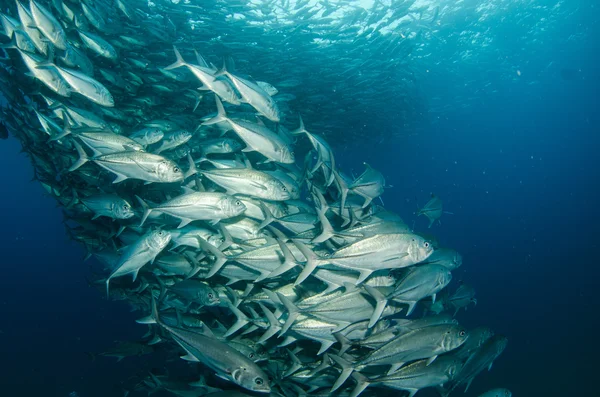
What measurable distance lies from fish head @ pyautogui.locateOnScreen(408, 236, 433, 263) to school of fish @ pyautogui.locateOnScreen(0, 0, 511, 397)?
15mm

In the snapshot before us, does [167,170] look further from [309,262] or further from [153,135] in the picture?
[309,262]

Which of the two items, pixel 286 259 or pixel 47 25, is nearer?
pixel 286 259

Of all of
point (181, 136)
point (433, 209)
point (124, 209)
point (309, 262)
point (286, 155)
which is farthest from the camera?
point (433, 209)

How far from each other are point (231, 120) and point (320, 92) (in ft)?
49.6

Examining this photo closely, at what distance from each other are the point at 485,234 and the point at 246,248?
100516 mm

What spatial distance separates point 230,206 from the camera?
4379 mm

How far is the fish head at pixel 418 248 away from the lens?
11.6 ft

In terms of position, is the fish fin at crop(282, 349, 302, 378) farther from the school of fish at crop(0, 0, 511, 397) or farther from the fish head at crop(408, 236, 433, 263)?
the fish head at crop(408, 236, 433, 263)

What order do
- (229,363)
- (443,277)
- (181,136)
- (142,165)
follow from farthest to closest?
(181,136) → (142,165) → (443,277) → (229,363)

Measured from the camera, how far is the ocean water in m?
20.0

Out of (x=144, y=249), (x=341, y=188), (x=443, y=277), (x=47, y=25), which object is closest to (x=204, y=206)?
(x=144, y=249)

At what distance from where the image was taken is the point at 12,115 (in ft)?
23.1

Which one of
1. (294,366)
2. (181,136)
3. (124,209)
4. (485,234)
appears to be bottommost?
(485,234)

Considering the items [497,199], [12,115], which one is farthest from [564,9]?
[497,199]
